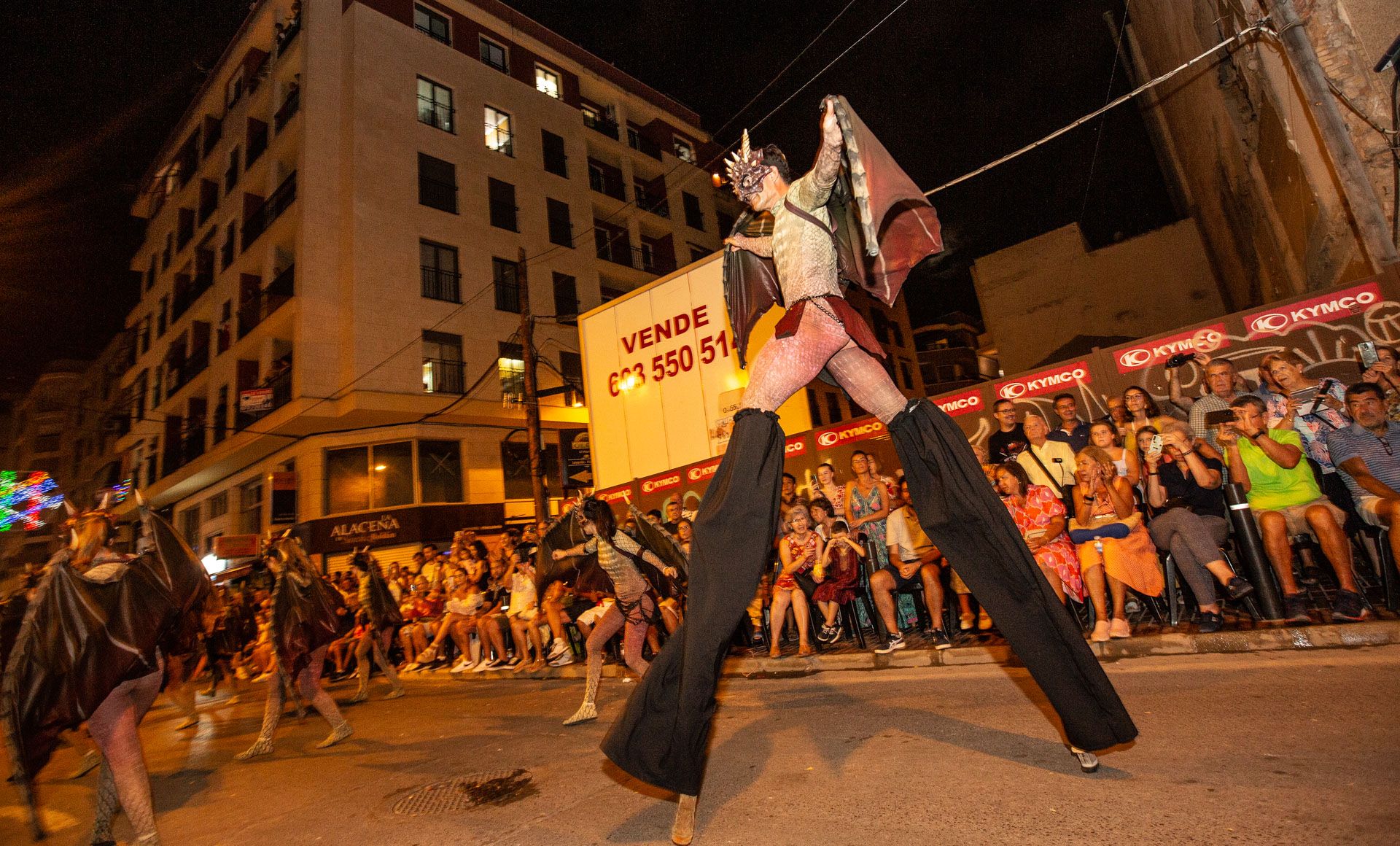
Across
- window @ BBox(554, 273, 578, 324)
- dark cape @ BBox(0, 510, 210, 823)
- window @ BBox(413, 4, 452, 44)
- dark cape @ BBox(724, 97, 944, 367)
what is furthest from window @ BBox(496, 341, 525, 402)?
dark cape @ BBox(724, 97, 944, 367)

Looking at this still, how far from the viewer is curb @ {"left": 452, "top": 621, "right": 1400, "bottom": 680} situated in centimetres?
444

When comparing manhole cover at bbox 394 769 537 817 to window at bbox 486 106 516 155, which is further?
window at bbox 486 106 516 155

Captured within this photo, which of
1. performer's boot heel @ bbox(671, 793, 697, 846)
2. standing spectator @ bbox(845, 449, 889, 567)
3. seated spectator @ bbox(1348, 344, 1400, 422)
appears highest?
seated spectator @ bbox(1348, 344, 1400, 422)

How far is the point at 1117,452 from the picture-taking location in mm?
6227

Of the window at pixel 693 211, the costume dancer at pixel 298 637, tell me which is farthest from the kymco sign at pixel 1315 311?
the window at pixel 693 211

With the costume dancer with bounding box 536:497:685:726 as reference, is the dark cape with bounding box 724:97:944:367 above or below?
above

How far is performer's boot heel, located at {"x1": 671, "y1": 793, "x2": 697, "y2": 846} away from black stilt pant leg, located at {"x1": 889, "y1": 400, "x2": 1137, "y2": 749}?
130 cm

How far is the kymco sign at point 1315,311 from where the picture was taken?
7.34 meters

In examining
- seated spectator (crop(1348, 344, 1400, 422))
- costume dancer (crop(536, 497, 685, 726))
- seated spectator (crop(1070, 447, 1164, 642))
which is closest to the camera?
seated spectator (crop(1070, 447, 1164, 642))

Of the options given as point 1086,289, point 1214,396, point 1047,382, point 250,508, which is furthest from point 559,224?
point 1214,396

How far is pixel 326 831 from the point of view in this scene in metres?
3.59

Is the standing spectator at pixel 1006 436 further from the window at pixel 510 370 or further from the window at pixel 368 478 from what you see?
the window at pixel 368 478

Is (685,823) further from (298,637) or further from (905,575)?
(298,637)

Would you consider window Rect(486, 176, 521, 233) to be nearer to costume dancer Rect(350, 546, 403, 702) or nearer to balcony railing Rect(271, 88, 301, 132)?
balcony railing Rect(271, 88, 301, 132)
